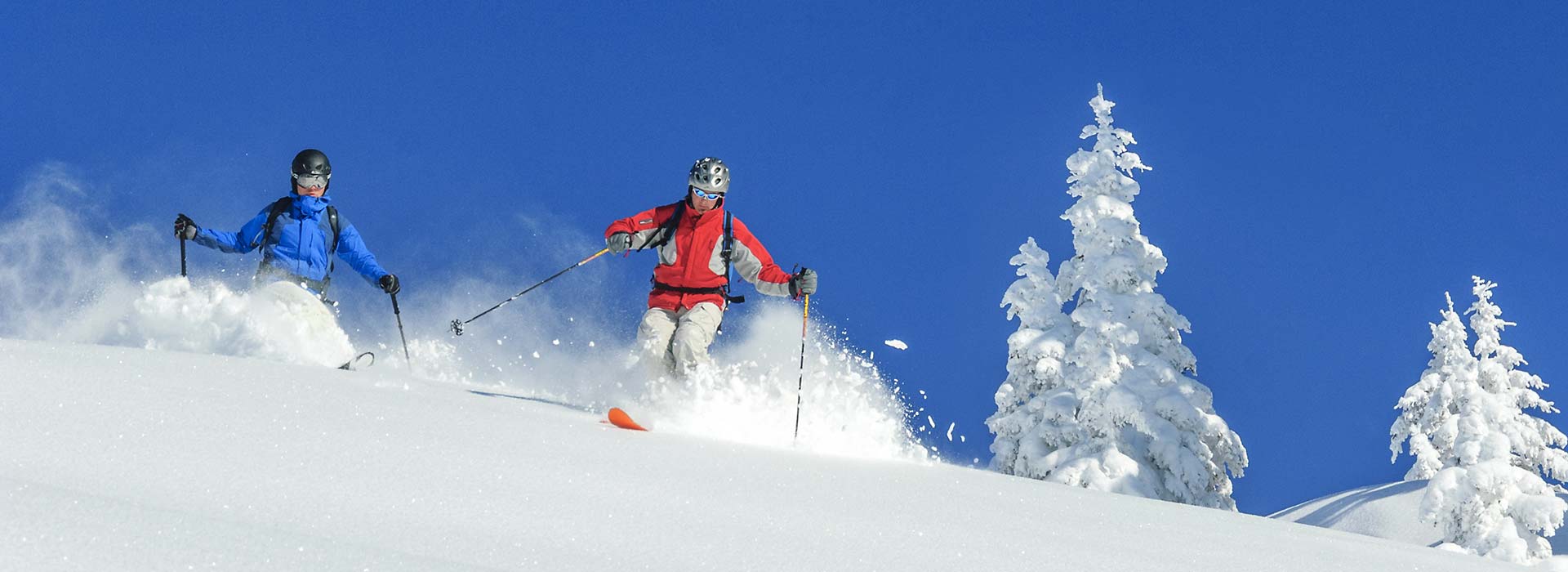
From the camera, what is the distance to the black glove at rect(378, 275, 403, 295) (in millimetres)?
11398

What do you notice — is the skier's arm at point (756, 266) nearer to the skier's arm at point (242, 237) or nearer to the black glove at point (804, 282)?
the black glove at point (804, 282)

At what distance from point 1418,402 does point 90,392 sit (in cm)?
3317

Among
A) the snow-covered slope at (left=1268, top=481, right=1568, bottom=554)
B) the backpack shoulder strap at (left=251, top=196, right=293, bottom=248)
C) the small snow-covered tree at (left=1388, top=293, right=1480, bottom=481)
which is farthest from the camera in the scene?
the snow-covered slope at (left=1268, top=481, right=1568, bottom=554)

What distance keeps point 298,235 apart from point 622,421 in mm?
5589

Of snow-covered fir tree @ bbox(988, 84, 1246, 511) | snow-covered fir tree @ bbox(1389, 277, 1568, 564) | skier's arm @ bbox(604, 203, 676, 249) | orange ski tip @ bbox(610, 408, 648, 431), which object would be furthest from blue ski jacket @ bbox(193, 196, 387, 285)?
snow-covered fir tree @ bbox(1389, 277, 1568, 564)

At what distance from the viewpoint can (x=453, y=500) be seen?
3.74 metres

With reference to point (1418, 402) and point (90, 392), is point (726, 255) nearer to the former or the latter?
point (90, 392)

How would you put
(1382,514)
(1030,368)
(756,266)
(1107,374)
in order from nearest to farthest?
(756,266) → (1107,374) → (1030,368) → (1382,514)

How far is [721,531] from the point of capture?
387 centimetres

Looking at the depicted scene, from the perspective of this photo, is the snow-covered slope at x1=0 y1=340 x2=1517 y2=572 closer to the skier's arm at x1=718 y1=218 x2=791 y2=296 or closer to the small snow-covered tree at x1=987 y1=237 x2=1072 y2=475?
the skier's arm at x1=718 y1=218 x2=791 y2=296

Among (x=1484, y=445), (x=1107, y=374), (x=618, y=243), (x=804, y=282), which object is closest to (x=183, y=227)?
(x=618, y=243)

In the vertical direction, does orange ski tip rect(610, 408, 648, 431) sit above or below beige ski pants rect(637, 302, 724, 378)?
below

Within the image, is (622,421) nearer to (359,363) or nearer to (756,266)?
(756,266)

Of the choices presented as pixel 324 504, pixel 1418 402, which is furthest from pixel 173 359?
pixel 1418 402
